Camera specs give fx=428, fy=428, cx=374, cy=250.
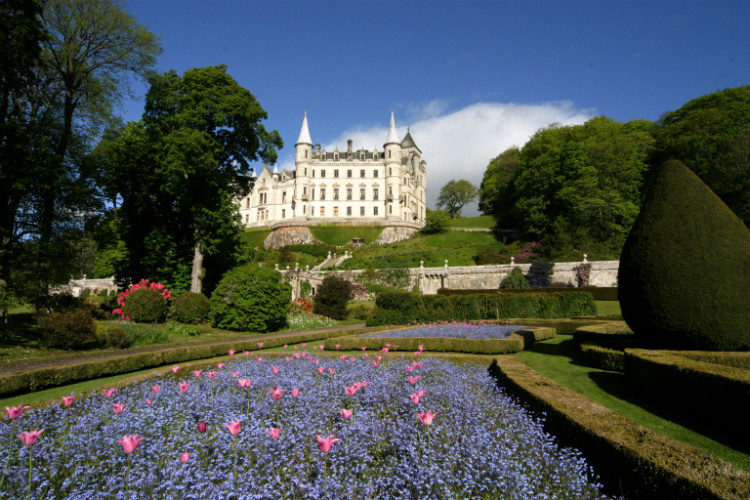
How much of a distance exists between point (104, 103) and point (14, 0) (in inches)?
210

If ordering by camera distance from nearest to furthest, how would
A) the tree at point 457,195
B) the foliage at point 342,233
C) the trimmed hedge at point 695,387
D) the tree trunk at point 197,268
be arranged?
the trimmed hedge at point 695,387 < the tree trunk at point 197,268 < the foliage at point 342,233 < the tree at point 457,195

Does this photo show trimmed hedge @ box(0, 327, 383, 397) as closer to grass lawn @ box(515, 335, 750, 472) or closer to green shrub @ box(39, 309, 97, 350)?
green shrub @ box(39, 309, 97, 350)

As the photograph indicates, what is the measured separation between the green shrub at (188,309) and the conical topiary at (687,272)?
16.3m

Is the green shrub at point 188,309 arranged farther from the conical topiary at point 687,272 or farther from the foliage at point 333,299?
the conical topiary at point 687,272

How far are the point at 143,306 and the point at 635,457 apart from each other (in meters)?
18.2

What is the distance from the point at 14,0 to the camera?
43.1ft

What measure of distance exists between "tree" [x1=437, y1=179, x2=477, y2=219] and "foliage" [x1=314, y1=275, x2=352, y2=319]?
60954mm

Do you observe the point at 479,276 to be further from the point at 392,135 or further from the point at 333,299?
the point at 392,135

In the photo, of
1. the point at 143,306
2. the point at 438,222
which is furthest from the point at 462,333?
the point at 438,222

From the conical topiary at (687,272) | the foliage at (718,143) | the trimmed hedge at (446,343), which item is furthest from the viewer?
the foliage at (718,143)

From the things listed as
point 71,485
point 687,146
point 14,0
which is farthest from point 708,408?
point 687,146

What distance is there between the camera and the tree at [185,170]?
19531 millimetres

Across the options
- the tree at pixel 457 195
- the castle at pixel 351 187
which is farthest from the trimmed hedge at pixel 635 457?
the tree at pixel 457 195

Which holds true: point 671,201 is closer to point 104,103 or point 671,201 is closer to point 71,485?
point 71,485
